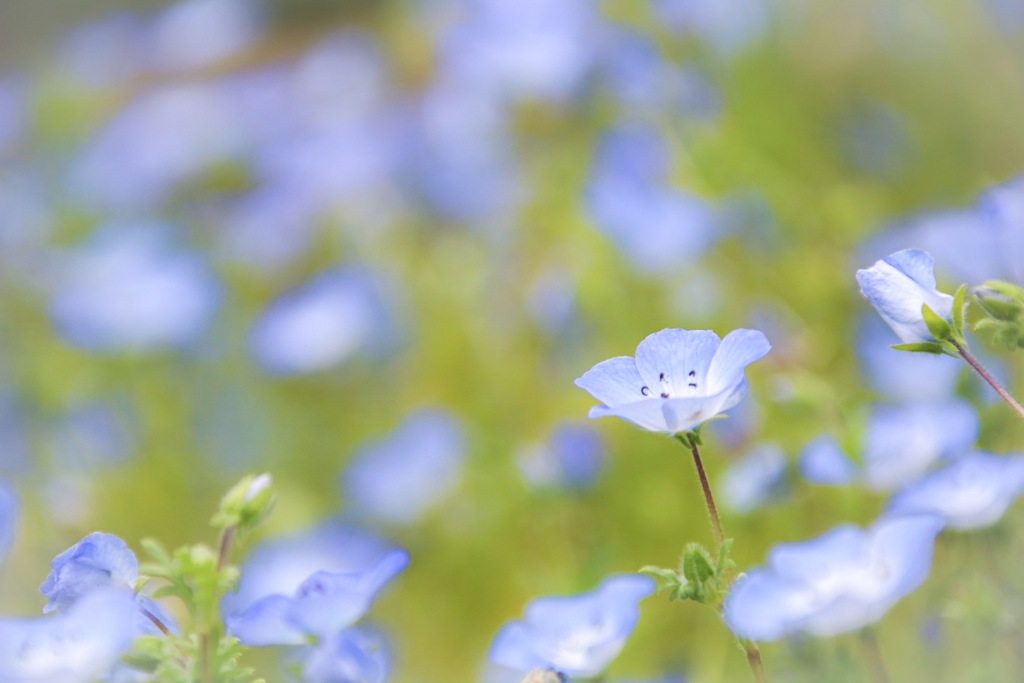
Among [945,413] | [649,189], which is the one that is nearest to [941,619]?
[945,413]

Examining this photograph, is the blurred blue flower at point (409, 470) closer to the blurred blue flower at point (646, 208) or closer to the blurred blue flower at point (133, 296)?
the blurred blue flower at point (646, 208)

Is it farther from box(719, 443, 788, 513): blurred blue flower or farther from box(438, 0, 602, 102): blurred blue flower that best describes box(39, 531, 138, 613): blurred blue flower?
box(438, 0, 602, 102): blurred blue flower

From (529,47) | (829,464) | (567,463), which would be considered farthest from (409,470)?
(529,47)

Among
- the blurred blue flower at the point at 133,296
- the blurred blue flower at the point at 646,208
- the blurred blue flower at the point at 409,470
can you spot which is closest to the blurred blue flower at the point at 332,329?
the blurred blue flower at the point at 133,296

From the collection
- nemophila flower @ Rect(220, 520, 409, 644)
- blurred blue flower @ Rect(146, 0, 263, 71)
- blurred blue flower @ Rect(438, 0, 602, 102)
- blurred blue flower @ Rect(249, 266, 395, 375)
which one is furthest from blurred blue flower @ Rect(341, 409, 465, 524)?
blurred blue flower @ Rect(146, 0, 263, 71)

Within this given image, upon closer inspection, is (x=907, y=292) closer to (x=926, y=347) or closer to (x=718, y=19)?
(x=926, y=347)
